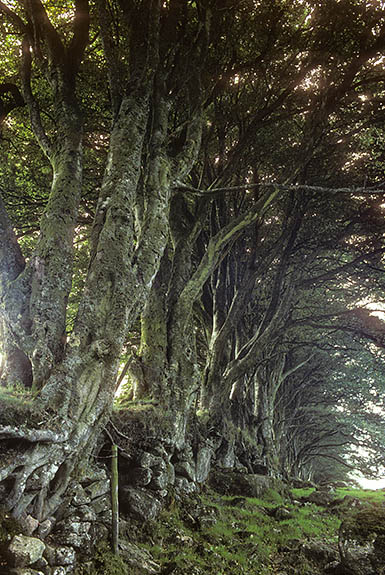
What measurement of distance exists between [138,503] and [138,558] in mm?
1327

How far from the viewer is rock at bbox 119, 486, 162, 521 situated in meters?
6.49

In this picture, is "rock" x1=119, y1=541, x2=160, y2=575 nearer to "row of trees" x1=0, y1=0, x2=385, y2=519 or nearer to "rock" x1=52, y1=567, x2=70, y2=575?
"rock" x1=52, y1=567, x2=70, y2=575

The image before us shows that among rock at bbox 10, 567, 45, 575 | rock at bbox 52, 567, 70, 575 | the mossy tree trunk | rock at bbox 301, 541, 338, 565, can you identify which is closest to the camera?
rock at bbox 10, 567, 45, 575

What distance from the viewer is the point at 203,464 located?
34.4 feet

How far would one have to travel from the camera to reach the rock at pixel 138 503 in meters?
6.49

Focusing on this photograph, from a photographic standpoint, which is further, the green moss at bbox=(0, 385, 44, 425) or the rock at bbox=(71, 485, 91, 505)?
the rock at bbox=(71, 485, 91, 505)

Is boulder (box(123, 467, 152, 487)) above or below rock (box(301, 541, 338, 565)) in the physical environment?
above

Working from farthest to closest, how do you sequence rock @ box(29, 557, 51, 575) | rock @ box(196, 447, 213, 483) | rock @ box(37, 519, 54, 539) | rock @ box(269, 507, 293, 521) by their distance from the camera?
rock @ box(269, 507, 293, 521) < rock @ box(196, 447, 213, 483) < rock @ box(37, 519, 54, 539) < rock @ box(29, 557, 51, 575)

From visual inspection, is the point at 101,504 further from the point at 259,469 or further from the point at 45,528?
the point at 259,469

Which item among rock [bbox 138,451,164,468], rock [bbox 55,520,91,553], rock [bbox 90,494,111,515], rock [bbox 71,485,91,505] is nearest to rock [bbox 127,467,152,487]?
rock [bbox 138,451,164,468]

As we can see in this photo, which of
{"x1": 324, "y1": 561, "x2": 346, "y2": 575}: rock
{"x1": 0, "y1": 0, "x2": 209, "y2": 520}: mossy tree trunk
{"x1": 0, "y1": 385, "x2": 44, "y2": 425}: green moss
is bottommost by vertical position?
{"x1": 324, "y1": 561, "x2": 346, "y2": 575}: rock

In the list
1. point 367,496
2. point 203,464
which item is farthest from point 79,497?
point 367,496

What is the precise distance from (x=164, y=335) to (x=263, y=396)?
1128cm

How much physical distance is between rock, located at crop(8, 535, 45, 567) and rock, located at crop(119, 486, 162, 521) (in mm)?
2829
